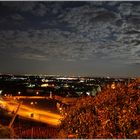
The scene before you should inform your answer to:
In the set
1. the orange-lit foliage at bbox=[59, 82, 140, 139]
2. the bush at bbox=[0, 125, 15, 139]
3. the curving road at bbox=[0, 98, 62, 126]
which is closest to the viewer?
the orange-lit foliage at bbox=[59, 82, 140, 139]

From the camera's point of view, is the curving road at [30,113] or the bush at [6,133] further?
the curving road at [30,113]

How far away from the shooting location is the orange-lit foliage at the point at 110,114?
3.43 meters

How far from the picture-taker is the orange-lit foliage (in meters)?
3.43

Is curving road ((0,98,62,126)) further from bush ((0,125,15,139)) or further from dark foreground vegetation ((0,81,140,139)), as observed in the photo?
dark foreground vegetation ((0,81,140,139))

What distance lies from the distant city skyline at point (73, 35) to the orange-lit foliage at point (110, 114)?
5.57 feet

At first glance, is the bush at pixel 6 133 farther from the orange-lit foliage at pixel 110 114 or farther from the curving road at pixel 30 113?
the orange-lit foliage at pixel 110 114

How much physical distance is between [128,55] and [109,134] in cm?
220

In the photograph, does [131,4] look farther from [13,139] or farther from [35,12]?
[13,139]

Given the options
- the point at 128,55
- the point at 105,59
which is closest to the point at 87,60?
the point at 105,59

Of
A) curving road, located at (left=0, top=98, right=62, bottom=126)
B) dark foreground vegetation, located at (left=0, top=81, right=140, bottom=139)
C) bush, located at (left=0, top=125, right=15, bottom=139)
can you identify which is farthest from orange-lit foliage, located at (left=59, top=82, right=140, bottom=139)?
curving road, located at (left=0, top=98, right=62, bottom=126)

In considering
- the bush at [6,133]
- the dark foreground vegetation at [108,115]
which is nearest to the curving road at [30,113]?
the bush at [6,133]

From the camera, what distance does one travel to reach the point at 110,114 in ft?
11.3

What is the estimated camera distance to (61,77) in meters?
5.75

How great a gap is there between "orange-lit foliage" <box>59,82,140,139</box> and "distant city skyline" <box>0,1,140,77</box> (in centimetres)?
170
